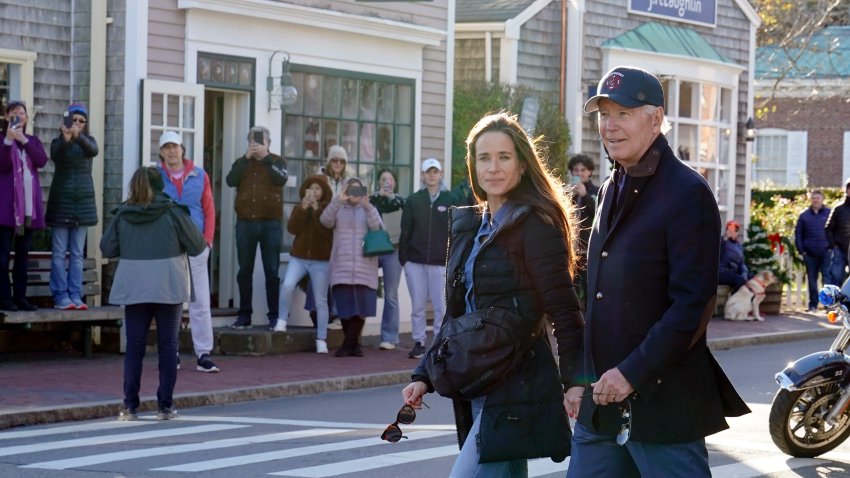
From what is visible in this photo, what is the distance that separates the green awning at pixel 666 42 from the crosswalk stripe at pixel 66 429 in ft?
44.6

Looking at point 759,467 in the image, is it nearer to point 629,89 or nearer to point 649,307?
point 649,307

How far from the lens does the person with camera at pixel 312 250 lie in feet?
52.1

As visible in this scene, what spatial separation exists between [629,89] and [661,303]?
67 cm

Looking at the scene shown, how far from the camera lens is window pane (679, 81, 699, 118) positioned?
24688 millimetres

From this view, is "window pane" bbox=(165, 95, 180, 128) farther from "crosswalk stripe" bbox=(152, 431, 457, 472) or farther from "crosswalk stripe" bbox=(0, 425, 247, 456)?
"crosswalk stripe" bbox=(152, 431, 457, 472)

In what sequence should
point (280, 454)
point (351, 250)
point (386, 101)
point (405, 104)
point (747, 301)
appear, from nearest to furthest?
point (280, 454), point (351, 250), point (386, 101), point (405, 104), point (747, 301)

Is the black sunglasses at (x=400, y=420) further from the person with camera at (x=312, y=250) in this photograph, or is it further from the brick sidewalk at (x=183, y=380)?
the person with camera at (x=312, y=250)

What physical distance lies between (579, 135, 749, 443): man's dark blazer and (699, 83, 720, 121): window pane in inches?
813

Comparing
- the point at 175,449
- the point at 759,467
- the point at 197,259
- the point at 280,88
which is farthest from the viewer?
the point at 280,88

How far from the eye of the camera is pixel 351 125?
18.7 m

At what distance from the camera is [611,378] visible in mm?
4652

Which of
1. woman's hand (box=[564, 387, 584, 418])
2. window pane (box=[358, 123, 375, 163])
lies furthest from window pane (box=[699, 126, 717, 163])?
woman's hand (box=[564, 387, 584, 418])

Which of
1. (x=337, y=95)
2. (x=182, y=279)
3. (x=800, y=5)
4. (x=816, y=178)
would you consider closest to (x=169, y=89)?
(x=337, y=95)

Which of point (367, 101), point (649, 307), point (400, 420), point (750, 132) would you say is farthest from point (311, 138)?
point (649, 307)
